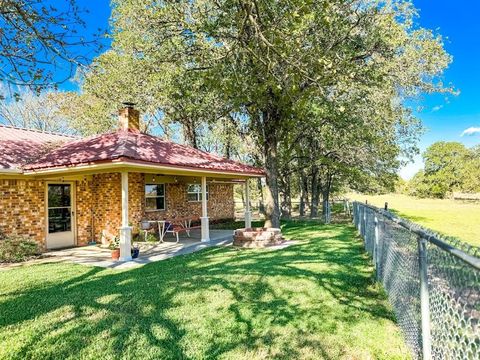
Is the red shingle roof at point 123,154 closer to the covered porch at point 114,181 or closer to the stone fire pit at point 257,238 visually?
the covered porch at point 114,181

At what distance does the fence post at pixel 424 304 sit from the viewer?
119 inches

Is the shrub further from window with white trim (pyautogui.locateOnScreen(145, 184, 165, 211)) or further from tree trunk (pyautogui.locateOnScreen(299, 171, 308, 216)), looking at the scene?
tree trunk (pyautogui.locateOnScreen(299, 171, 308, 216))

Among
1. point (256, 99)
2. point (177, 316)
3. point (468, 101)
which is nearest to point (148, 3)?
point (256, 99)

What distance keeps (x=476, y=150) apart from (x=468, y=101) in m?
39.7

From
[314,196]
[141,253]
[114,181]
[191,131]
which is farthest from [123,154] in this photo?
[314,196]

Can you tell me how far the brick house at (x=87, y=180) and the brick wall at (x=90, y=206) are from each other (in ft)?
0.09

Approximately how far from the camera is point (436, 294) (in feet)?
9.67

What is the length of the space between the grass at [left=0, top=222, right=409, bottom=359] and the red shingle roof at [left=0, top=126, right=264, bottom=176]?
2.97m

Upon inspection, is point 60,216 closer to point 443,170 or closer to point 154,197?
point 154,197

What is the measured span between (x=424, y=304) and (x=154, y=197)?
1358 cm

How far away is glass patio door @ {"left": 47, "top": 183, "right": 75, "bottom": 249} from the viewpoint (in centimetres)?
1162

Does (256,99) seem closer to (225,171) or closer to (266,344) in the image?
(225,171)

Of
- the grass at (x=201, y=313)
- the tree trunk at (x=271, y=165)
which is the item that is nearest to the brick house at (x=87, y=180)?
the tree trunk at (x=271, y=165)

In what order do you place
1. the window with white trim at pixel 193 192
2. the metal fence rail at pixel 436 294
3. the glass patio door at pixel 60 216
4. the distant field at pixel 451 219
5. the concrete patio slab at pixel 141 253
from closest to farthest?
the metal fence rail at pixel 436 294 → the concrete patio slab at pixel 141 253 → the glass patio door at pixel 60 216 → the distant field at pixel 451 219 → the window with white trim at pixel 193 192
